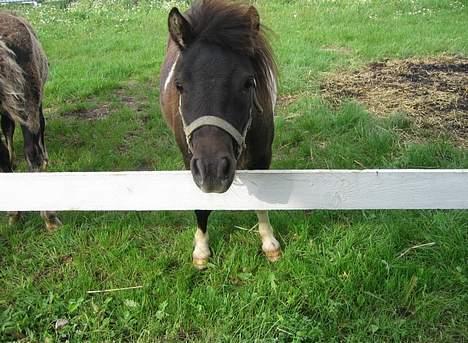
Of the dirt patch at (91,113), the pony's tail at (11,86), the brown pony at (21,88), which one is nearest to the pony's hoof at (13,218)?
the brown pony at (21,88)

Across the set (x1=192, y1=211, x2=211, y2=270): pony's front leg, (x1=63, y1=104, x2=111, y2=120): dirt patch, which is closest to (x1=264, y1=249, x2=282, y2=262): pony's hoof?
(x1=192, y1=211, x2=211, y2=270): pony's front leg

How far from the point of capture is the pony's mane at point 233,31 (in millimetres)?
2200

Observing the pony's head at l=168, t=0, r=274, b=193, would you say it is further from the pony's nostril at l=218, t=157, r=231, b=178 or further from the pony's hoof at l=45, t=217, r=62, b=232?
the pony's hoof at l=45, t=217, r=62, b=232

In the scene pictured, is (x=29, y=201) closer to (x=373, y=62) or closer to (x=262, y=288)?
(x=262, y=288)

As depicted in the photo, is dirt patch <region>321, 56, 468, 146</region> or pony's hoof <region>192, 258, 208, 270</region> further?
dirt patch <region>321, 56, 468, 146</region>

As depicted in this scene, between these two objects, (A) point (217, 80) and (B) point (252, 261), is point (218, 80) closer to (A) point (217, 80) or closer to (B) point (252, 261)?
(A) point (217, 80)

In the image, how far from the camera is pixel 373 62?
274 inches

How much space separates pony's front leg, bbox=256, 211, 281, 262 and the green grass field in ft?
0.21

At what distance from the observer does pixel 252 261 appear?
114 inches

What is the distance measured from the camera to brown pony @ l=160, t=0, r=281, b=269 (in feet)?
6.40

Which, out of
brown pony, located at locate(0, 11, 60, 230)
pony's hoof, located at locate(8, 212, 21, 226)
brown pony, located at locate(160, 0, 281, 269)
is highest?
brown pony, located at locate(160, 0, 281, 269)

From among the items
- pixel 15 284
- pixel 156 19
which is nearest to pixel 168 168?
pixel 15 284

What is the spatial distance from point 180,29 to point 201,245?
1.43m

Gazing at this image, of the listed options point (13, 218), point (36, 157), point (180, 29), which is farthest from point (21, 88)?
point (180, 29)
